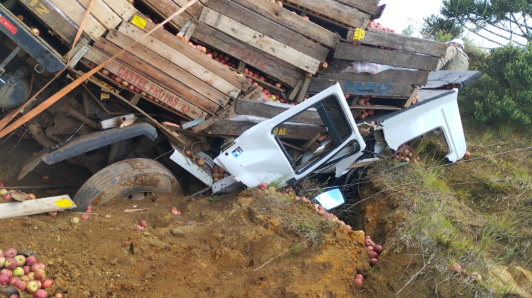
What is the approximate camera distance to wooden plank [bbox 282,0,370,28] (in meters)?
6.06

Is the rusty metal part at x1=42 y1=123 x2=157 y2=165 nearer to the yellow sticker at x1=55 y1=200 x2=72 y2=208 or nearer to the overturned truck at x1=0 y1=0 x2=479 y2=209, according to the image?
the overturned truck at x1=0 y1=0 x2=479 y2=209

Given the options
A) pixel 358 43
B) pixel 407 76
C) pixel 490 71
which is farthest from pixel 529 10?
pixel 358 43

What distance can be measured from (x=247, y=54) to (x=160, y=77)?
129 centimetres

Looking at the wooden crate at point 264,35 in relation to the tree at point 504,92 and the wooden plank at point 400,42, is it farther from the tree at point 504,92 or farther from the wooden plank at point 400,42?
the tree at point 504,92

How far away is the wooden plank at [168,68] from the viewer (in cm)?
503

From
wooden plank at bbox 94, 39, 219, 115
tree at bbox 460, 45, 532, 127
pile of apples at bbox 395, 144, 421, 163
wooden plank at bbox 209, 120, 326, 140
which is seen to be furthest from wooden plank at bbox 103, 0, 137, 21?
tree at bbox 460, 45, 532, 127

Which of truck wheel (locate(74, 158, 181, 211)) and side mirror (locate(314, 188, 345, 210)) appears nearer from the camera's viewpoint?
truck wheel (locate(74, 158, 181, 211))

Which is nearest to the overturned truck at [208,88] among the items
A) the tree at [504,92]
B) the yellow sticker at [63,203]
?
the yellow sticker at [63,203]

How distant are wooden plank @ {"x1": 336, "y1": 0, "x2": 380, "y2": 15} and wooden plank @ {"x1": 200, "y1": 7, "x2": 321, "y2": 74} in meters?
0.99

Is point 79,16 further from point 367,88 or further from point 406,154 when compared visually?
point 406,154

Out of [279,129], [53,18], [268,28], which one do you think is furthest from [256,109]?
[53,18]

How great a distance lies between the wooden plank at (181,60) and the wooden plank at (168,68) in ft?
0.14

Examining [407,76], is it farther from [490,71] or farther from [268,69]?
[490,71]

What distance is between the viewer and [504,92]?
9.52 m
